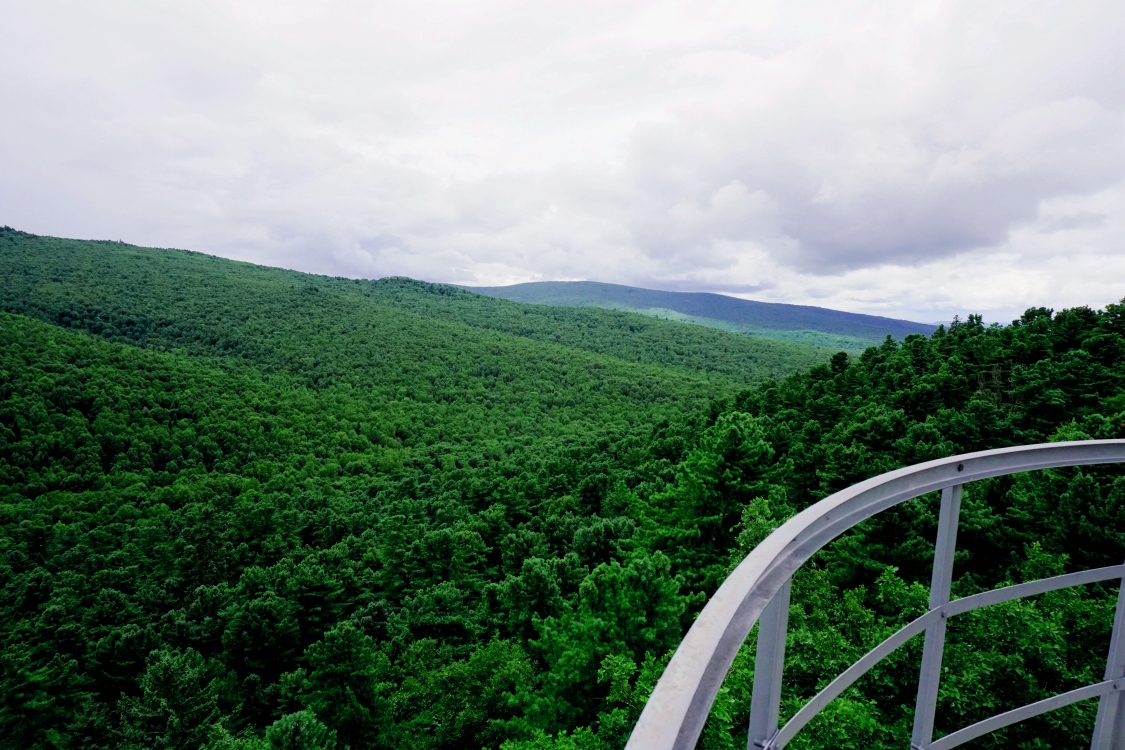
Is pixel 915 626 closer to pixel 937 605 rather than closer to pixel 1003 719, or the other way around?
pixel 937 605

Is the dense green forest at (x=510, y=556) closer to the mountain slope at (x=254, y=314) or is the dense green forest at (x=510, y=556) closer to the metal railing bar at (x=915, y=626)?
the metal railing bar at (x=915, y=626)

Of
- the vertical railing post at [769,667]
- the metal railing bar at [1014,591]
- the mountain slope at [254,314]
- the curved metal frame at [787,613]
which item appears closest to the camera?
the curved metal frame at [787,613]

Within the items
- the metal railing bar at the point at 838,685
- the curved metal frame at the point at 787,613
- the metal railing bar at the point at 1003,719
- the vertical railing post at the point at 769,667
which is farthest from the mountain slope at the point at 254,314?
the vertical railing post at the point at 769,667

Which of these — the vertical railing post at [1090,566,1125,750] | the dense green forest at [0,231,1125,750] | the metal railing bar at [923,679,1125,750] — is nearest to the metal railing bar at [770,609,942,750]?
the metal railing bar at [923,679,1125,750]

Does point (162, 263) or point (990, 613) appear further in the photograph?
point (162, 263)

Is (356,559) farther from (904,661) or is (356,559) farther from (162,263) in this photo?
(162,263)

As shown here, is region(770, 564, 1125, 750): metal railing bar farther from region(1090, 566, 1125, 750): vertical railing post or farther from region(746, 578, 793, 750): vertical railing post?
region(1090, 566, 1125, 750): vertical railing post

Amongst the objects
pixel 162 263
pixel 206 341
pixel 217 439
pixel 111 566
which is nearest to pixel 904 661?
pixel 111 566
